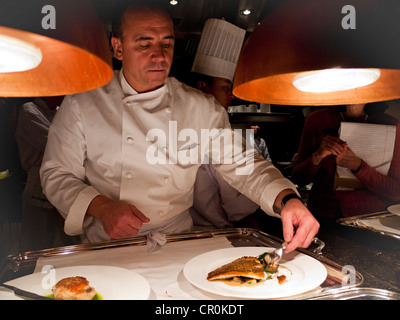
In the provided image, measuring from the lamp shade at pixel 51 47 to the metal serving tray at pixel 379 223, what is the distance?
129 centimetres

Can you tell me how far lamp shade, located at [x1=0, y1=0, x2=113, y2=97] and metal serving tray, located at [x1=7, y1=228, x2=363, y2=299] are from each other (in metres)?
0.55

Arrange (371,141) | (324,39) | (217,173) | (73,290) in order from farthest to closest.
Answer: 1. (371,141)
2. (217,173)
3. (73,290)
4. (324,39)

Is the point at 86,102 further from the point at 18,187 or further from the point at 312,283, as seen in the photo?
the point at 18,187

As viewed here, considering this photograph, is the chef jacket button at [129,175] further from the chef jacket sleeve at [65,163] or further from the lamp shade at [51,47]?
the lamp shade at [51,47]

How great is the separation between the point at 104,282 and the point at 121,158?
0.75 m

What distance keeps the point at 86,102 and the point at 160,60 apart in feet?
1.41

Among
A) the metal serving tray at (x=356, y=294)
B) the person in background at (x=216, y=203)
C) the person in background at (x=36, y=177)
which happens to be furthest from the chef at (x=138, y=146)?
the person in background at (x=36, y=177)

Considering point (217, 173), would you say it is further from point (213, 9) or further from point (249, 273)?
point (213, 9)

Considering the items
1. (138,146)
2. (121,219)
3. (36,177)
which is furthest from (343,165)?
(36,177)

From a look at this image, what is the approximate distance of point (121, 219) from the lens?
117 cm

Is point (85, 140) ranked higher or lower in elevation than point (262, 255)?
higher

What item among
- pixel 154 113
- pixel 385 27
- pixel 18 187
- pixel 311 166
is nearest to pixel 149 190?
pixel 154 113

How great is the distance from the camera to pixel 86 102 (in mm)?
1640

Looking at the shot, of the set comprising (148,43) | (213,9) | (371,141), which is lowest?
(371,141)
